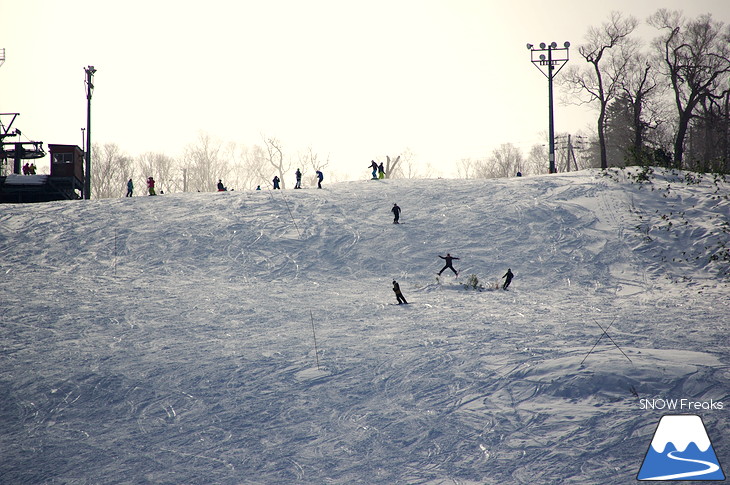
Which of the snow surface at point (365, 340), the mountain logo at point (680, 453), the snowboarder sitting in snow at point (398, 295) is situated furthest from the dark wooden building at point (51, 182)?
the mountain logo at point (680, 453)

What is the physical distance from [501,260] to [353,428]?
1586 cm

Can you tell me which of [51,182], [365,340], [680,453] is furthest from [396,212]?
[51,182]

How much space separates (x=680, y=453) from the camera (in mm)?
8992

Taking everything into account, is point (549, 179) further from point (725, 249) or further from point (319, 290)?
point (319, 290)

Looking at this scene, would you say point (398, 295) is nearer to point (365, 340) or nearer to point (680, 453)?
point (365, 340)

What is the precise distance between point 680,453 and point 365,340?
7.76 meters

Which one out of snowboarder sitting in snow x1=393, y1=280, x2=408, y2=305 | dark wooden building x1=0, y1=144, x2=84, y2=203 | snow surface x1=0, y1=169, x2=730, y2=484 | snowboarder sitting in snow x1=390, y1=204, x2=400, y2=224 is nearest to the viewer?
snow surface x1=0, y1=169, x2=730, y2=484

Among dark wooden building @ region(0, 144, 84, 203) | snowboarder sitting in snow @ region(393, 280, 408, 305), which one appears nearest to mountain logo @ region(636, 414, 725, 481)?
snowboarder sitting in snow @ region(393, 280, 408, 305)

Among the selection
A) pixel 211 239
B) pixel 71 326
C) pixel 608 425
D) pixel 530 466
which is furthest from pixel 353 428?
pixel 211 239

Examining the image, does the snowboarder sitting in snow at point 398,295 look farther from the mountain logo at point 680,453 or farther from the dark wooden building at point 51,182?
the dark wooden building at point 51,182

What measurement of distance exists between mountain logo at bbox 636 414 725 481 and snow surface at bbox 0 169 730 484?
239 millimetres

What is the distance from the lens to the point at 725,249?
23.1 meters

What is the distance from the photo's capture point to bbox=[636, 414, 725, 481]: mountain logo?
8367 mm

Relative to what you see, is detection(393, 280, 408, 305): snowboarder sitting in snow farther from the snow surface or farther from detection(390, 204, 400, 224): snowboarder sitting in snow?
detection(390, 204, 400, 224): snowboarder sitting in snow
